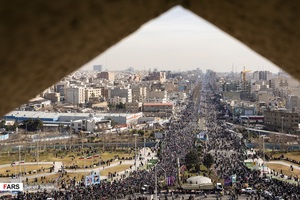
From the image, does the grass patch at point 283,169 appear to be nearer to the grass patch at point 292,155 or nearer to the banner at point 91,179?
the grass patch at point 292,155

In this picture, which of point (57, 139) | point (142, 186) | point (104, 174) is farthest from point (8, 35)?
point (57, 139)

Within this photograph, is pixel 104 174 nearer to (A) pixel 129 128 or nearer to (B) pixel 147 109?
(A) pixel 129 128

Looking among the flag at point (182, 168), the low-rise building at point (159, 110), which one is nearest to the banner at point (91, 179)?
the flag at point (182, 168)

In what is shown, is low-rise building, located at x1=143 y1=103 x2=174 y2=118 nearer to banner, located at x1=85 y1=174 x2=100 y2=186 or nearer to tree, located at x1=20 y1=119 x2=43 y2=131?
tree, located at x1=20 y1=119 x2=43 y2=131

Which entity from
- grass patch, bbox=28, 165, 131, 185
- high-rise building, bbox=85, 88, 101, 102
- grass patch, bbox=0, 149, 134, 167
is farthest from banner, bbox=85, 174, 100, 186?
high-rise building, bbox=85, 88, 101, 102

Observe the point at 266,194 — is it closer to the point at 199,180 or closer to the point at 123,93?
the point at 199,180

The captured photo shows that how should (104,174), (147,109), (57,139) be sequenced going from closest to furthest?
(104,174) → (57,139) → (147,109)

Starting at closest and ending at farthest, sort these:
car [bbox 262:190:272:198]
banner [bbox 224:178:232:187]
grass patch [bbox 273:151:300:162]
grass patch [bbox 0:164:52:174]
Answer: car [bbox 262:190:272:198] → banner [bbox 224:178:232:187] → grass patch [bbox 0:164:52:174] → grass patch [bbox 273:151:300:162]

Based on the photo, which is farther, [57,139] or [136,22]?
[57,139]
